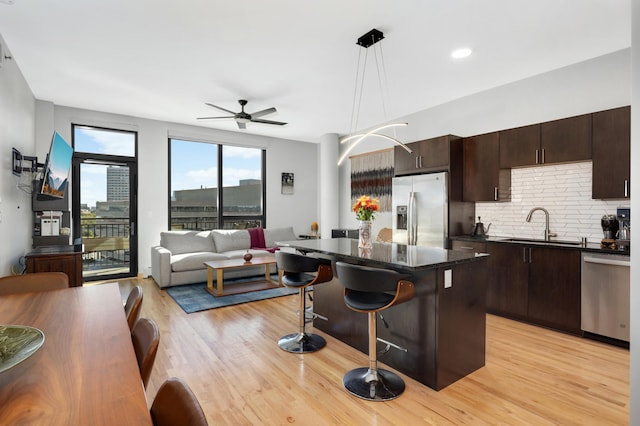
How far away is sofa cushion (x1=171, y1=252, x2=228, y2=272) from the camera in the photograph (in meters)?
5.24

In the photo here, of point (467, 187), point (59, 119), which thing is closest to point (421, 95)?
point (467, 187)

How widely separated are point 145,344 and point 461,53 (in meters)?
3.77

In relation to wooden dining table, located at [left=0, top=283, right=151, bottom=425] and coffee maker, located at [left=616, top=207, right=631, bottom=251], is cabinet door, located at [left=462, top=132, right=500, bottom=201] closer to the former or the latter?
coffee maker, located at [left=616, top=207, right=631, bottom=251]

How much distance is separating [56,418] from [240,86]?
424cm

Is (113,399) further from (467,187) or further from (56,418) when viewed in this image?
(467,187)

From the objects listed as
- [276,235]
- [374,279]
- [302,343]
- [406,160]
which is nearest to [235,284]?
[276,235]

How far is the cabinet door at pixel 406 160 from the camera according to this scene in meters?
4.97

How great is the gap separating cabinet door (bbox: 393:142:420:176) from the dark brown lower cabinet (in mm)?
1653

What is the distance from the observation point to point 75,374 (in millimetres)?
1003

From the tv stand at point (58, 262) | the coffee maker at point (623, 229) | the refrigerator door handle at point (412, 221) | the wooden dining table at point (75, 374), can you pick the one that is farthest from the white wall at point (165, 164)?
the coffee maker at point (623, 229)

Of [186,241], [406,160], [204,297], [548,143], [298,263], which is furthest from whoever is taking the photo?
[186,241]

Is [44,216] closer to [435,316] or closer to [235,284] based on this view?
[235,284]

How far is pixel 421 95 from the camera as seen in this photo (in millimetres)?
4746

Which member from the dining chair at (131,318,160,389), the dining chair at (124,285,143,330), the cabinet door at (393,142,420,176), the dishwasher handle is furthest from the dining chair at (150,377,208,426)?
the cabinet door at (393,142,420,176)
